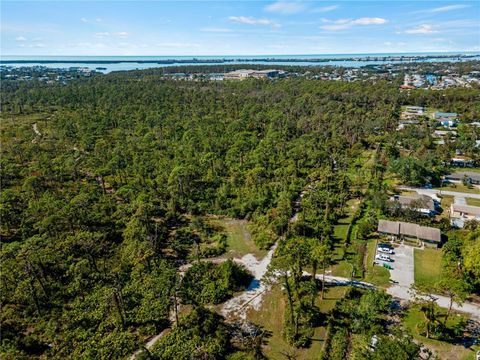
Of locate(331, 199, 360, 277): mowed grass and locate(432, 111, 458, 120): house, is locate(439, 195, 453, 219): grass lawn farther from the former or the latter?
locate(432, 111, 458, 120): house

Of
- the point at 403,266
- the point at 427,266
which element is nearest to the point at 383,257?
the point at 403,266

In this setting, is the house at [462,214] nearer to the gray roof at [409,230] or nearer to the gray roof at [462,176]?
the gray roof at [409,230]

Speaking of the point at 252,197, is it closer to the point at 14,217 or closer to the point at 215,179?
the point at 215,179

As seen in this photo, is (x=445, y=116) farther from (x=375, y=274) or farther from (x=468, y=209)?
(x=375, y=274)

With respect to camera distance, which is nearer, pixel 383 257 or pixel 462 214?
pixel 383 257

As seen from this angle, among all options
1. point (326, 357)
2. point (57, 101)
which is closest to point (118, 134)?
point (57, 101)

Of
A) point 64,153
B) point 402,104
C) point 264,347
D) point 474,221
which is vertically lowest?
point 264,347
